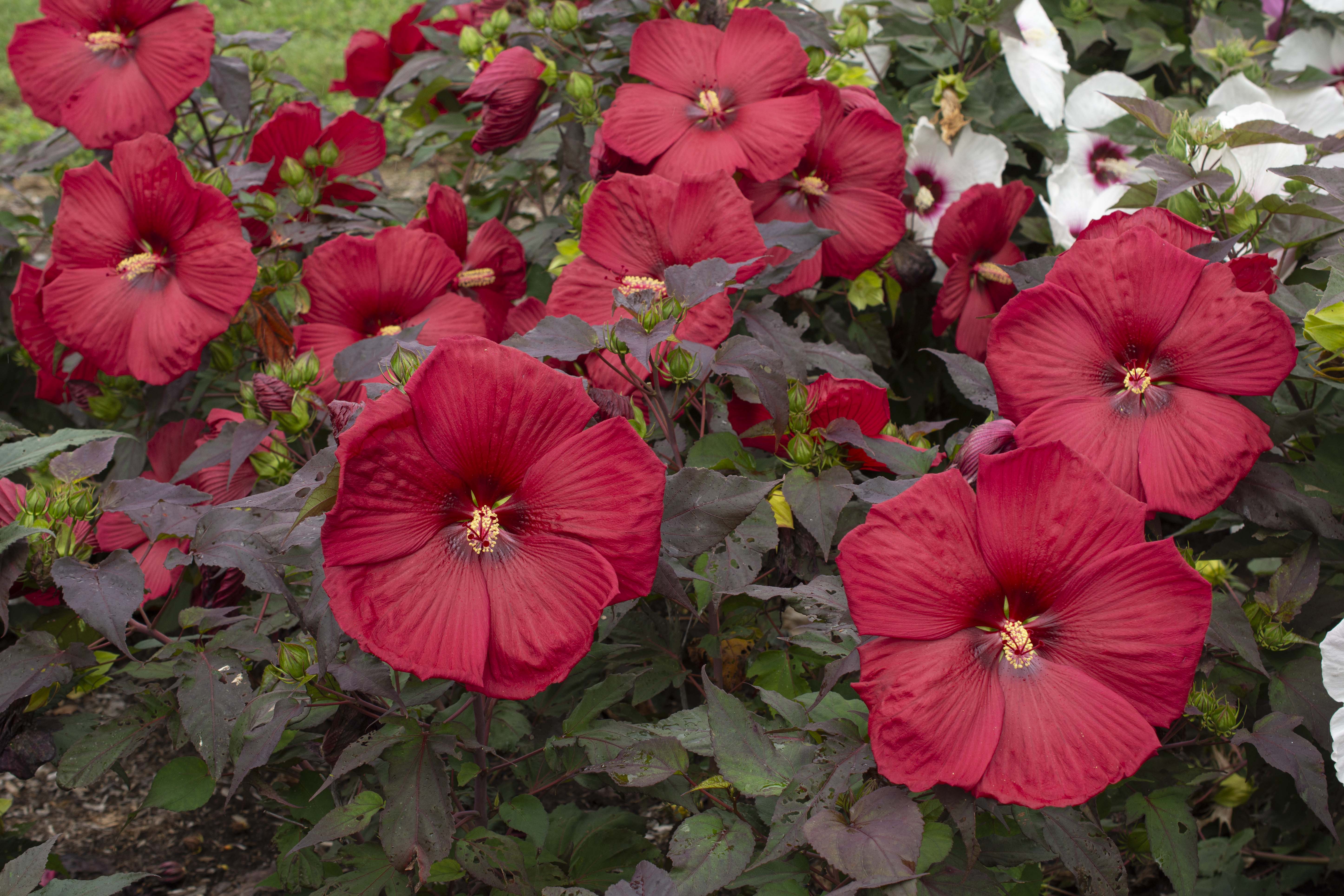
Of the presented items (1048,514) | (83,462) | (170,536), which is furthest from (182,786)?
(1048,514)

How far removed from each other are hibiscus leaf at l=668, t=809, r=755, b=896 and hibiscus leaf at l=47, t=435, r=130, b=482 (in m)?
0.80

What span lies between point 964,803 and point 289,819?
0.99m

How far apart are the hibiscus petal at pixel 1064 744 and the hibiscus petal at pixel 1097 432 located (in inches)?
10.0

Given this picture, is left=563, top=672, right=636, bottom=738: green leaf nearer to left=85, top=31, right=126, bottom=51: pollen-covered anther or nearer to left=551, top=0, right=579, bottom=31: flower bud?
left=551, top=0, right=579, bottom=31: flower bud

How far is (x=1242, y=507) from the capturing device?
44.1 inches

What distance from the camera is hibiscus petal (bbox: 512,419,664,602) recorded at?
89 centimetres

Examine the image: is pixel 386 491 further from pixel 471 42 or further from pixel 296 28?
pixel 296 28

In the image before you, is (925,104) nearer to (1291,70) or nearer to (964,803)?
(1291,70)

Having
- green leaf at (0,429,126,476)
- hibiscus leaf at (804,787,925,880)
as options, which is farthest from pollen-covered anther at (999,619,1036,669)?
green leaf at (0,429,126,476)

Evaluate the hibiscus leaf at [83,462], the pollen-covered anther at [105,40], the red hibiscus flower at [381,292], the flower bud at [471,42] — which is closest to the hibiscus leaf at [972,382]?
the red hibiscus flower at [381,292]

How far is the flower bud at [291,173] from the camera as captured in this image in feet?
5.62

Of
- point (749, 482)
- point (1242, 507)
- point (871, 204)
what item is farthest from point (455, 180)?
point (1242, 507)

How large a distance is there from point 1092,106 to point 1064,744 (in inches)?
59.3

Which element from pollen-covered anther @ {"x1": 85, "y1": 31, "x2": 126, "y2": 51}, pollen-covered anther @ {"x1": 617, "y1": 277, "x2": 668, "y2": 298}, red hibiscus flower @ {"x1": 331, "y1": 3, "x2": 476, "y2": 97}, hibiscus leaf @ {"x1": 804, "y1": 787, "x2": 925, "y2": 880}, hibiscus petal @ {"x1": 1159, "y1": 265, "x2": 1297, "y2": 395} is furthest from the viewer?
red hibiscus flower @ {"x1": 331, "y1": 3, "x2": 476, "y2": 97}
